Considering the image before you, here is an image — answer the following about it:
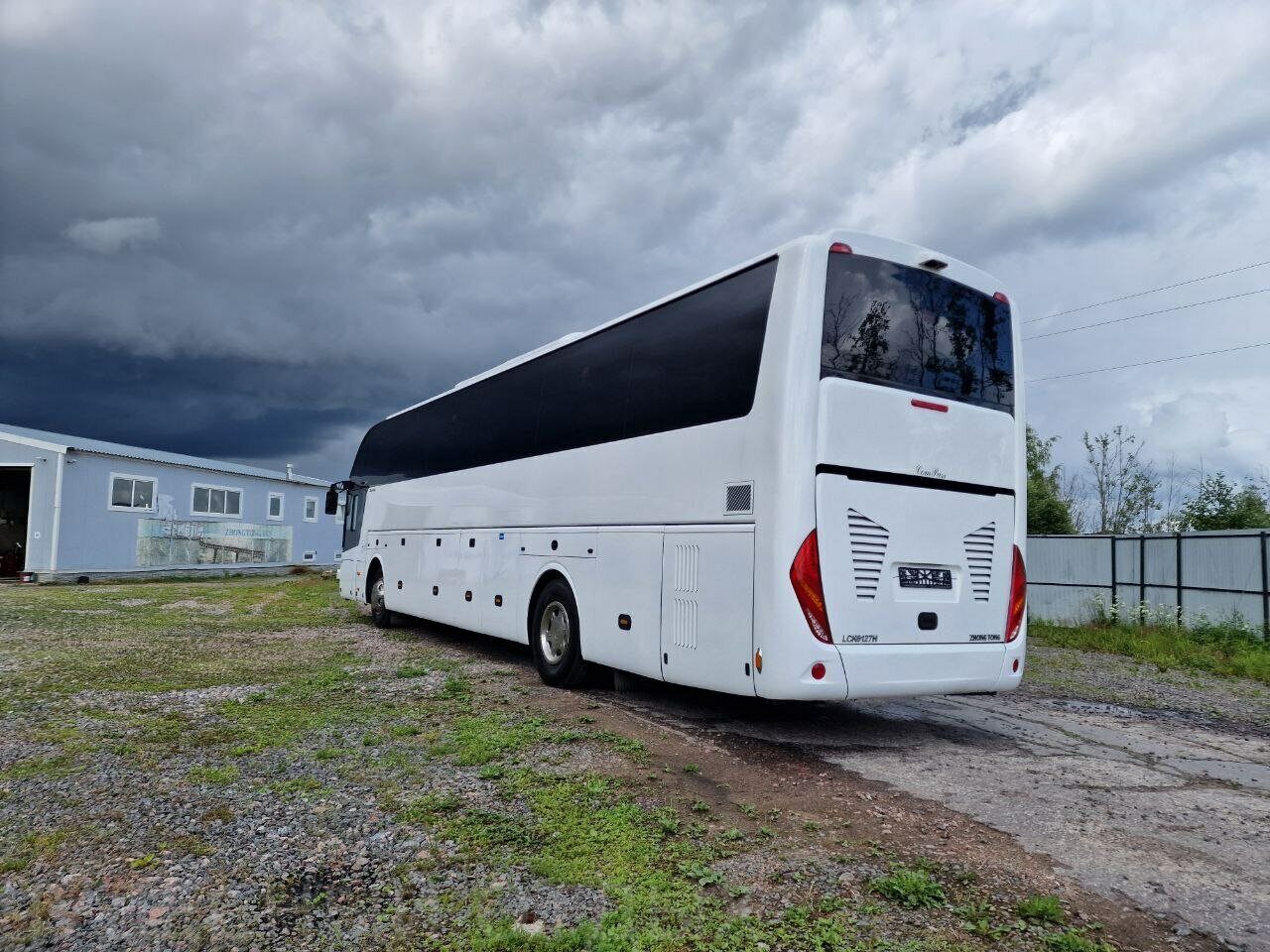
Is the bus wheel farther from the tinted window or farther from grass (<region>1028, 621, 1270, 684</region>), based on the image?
grass (<region>1028, 621, 1270, 684</region>)

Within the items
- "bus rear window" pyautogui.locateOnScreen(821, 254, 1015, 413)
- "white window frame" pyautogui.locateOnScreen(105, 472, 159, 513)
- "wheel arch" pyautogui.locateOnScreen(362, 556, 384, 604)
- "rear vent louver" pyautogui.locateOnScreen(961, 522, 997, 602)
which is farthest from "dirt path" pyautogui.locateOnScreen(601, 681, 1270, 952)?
"white window frame" pyautogui.locateOnScreen(105, 472, 159, 513)

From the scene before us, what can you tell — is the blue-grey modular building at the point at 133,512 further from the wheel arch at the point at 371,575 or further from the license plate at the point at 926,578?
the license plate at the point at 926,578

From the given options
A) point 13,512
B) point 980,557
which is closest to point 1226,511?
point 980,557

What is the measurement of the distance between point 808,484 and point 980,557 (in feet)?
5.89

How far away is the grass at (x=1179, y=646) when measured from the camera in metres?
11.5

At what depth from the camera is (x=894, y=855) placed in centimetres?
384

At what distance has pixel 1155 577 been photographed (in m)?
15.2

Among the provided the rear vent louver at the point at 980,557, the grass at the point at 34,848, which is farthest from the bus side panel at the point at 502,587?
the grass at the point at 34,848

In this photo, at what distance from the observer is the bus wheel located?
13898 millimetres

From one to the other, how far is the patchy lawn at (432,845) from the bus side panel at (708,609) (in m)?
0.58

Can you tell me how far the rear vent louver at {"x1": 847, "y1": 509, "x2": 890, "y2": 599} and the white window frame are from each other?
2839 centimetres

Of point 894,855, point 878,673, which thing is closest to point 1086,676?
point 878,673

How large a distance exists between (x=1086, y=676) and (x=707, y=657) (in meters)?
6.93

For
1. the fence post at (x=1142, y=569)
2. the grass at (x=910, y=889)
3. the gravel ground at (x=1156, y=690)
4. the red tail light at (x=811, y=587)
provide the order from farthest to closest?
the fence post at (x=1142, y=569)
the gravel ground at (x=1156, y=690)
the red tail light at (x=811, y=587)
the grass at (x=910, y=889)
